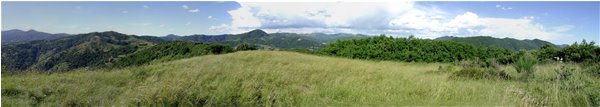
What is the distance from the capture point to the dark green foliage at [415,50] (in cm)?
2730

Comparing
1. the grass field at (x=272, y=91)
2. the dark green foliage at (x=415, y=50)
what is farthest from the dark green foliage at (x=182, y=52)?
the dark green foliage at (x=415, y=50)

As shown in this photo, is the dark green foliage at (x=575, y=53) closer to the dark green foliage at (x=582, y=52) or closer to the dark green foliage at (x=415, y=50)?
the dark green foliage at (x=582, y=52)

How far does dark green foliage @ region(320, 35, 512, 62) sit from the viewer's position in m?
27.3

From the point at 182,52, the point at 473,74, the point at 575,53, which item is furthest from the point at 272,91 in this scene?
the point at 182,52

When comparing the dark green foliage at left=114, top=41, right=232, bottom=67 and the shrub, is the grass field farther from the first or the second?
the dark green foliage at left=114, top=41, right=232, bottom=67

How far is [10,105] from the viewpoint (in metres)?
5.89

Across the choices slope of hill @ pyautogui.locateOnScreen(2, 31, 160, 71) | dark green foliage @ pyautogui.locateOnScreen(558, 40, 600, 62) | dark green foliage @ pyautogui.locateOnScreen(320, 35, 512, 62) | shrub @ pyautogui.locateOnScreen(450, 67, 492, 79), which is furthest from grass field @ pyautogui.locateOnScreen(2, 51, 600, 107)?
slope of hill @ pyautogui.locateOnScreen(2, 31, 160, 71)

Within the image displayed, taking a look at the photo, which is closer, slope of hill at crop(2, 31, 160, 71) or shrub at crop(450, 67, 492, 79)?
shrub at crop(450, 67, 492, 79)

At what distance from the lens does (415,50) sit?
27.9 m

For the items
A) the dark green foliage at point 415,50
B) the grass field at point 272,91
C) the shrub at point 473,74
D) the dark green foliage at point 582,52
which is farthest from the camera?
the dark green foliage at point 415,50

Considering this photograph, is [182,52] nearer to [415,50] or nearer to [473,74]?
[415,50]

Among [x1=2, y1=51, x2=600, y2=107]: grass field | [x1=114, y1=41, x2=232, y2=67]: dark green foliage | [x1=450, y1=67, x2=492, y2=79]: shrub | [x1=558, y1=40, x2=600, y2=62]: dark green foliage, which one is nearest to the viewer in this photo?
[x1=2, y1=51, x2=600, y2=107]: grass field

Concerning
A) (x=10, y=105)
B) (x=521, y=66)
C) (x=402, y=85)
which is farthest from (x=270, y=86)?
(x=521, y=66)

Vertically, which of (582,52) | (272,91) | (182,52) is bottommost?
(272,91)
